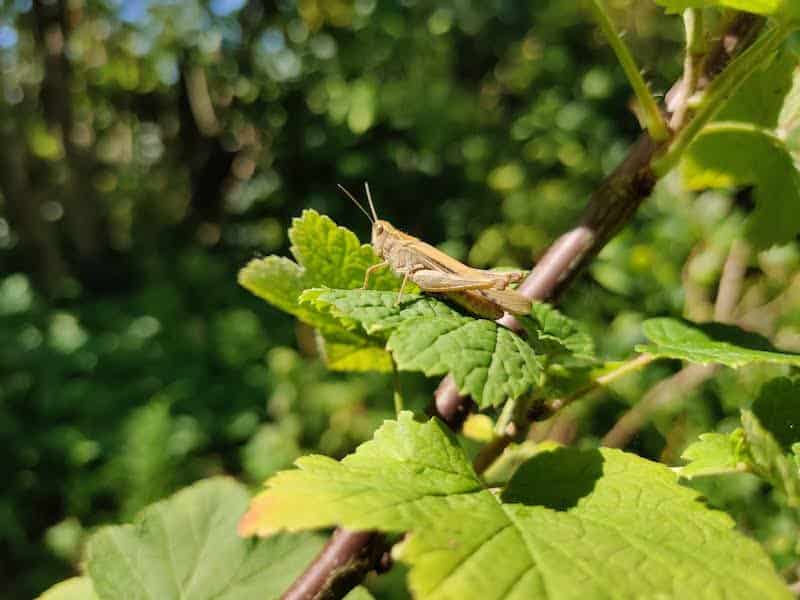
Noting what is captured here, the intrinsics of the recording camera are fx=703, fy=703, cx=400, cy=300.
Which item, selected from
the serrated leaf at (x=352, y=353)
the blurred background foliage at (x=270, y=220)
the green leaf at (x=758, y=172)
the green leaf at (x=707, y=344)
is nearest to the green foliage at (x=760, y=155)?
the green leaf at (x=758, y=172)

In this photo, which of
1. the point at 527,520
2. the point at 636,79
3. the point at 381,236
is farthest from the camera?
the point at 381,236

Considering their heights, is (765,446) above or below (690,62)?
below

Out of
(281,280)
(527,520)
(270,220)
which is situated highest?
(281,280)

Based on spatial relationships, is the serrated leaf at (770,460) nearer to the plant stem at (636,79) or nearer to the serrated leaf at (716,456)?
the serrated leaf at (716,456)

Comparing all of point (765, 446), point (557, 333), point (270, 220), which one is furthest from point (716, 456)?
point (270, 220)

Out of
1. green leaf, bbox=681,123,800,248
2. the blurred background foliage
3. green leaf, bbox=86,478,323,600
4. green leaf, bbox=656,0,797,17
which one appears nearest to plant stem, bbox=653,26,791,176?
green leaf, bbox=656,0,797,17

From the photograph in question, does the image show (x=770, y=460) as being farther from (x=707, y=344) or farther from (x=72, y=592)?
(x=72, y=592)
